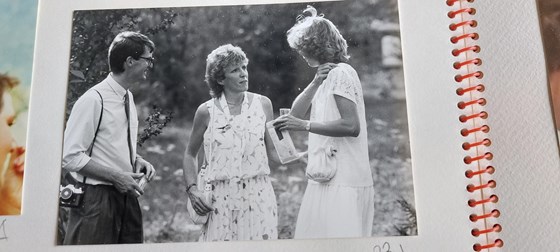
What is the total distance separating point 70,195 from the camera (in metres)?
0.64

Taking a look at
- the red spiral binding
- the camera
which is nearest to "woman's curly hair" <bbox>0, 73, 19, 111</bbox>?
the camera

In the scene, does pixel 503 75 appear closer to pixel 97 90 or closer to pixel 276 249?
pixel 276 249

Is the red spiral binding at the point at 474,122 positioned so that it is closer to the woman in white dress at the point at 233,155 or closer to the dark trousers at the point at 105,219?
the woman in white dress at the point at 233,155

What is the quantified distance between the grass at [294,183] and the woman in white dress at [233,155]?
13 millimetres

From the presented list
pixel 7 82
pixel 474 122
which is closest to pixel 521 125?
pixel 474 122

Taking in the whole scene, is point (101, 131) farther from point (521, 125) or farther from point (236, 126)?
point (521, 125)

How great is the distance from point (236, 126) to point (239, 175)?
61 mm

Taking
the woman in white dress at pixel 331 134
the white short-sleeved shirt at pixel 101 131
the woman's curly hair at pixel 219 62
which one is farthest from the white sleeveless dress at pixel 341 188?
the white short-sleeved shirt at pixel 101 131

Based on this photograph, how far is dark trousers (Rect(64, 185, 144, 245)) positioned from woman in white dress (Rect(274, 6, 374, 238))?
20cm

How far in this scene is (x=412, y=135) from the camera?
0.64 metres

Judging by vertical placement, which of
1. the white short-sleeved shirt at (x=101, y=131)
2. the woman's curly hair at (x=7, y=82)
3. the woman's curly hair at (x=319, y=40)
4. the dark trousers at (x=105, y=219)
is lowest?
the dark trousers at (x=105, y=219)

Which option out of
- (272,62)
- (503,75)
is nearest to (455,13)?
Result: (503,75)

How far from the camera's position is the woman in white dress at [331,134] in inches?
24.6

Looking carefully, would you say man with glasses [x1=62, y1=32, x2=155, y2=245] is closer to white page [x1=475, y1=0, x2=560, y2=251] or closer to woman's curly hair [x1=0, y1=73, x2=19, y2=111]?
woman's curly hair [x1=0, y1=73, x2=19, y2=111]
